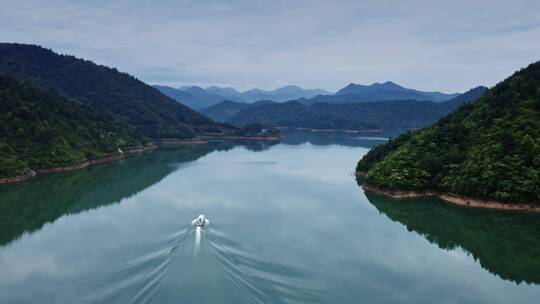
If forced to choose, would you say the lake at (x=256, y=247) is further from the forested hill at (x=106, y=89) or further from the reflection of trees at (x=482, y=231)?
the forested hill at (x=106, y=89)

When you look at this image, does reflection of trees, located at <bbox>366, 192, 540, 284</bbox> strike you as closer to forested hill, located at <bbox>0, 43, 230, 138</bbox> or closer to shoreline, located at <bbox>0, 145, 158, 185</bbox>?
shoreline, located at <bbox>0, 145, 158, 185</bbox>

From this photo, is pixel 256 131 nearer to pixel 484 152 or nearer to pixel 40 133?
pixel 40 133

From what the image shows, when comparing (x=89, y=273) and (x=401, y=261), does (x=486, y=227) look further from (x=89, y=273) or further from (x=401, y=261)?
(x=89, y=273)

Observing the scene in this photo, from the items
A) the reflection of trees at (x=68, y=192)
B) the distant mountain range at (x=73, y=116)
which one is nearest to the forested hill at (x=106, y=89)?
the distant mountain range at (x=73, y=116)

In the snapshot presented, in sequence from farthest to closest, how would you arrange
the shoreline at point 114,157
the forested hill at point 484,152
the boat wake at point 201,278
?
the shoreline at point 114,157, the forested hill at point 484,152, the boat wake at point 201,278

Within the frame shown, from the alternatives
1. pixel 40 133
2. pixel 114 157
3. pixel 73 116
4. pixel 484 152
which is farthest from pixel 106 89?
pixel 484 152
